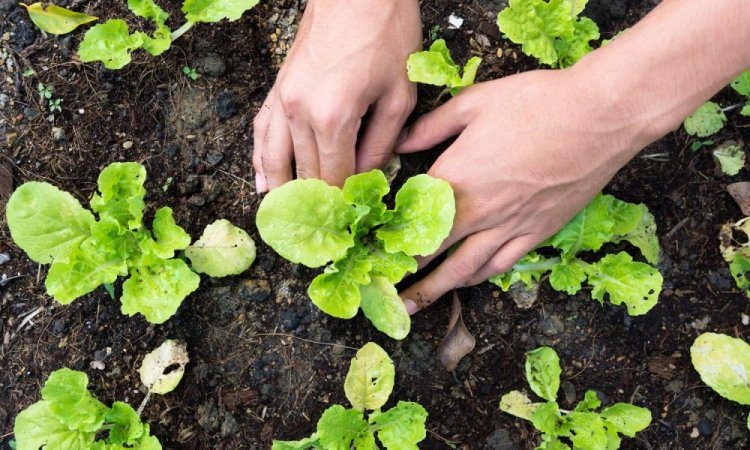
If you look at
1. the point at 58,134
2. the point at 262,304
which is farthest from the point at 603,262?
the point at 58,134

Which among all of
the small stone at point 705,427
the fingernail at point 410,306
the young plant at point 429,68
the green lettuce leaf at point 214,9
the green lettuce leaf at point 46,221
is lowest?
the small stone at point 705,427

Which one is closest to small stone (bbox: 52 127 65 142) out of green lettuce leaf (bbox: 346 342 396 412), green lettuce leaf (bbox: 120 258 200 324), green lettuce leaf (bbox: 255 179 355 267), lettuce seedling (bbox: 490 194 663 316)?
green lettuce leaf (bbox: 120 258 200 324)

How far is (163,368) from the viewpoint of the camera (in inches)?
85.7

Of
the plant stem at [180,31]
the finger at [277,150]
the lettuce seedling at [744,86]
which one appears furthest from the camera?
the lettuce seedling at [744,86]

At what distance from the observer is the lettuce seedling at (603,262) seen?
6.92ft

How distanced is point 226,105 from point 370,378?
1.03 metres

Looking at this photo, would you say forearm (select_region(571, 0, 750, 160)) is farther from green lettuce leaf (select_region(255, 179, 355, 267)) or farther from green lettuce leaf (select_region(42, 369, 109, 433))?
green lettuce leaf (select_region(42, 369, 109, 433))

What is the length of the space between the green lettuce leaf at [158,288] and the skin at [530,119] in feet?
1.32

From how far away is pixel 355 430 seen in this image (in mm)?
2086

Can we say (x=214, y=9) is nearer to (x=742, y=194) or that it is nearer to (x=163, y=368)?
(x=163, y=368)

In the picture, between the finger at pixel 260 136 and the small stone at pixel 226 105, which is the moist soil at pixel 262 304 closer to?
the small stone at pixel 226 105

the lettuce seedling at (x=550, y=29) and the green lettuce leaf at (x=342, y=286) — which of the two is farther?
the lettuce seedling at (x=550, y=29)

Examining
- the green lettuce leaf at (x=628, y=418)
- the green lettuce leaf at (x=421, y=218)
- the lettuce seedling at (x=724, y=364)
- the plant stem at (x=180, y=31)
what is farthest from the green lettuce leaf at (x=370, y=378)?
the plant stem at (x=180, y=31)

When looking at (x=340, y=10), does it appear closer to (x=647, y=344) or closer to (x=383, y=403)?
(x=383, y=403)
